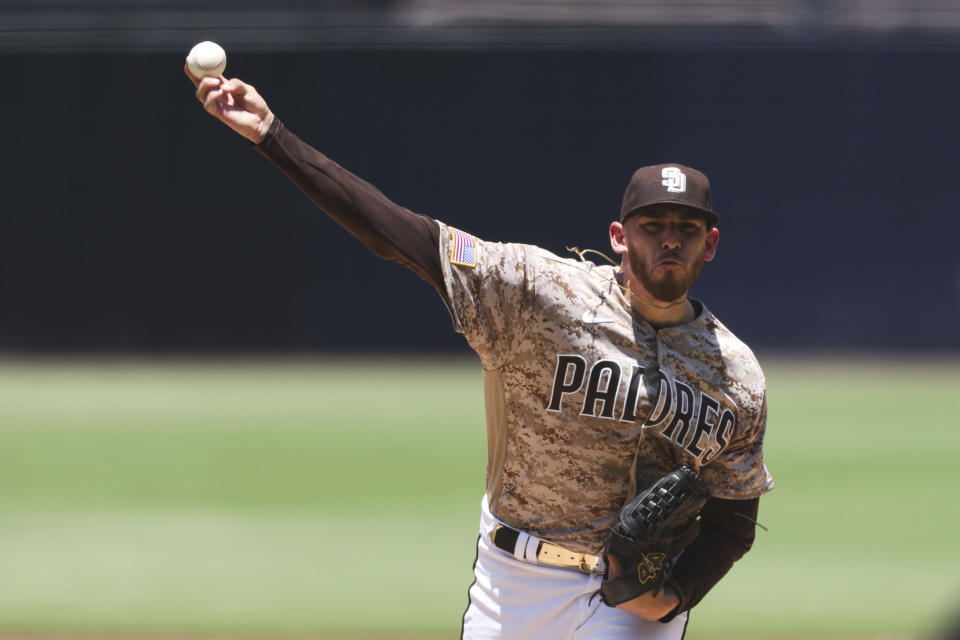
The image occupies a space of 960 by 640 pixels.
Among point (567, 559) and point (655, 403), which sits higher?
point (655, 403)

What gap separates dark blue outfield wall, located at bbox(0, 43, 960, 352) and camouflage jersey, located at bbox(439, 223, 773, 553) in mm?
11913

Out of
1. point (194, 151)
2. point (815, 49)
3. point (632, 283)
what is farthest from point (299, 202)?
point (632, 283)

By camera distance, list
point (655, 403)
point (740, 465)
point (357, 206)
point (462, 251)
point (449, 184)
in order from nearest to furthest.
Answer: point (357, 206), point (462, 251), point (655, 403), point (740, 465), point (449, 184)

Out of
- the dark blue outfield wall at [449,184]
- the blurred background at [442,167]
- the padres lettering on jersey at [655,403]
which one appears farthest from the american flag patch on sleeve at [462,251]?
the dark blue outfield wall at [449,184]

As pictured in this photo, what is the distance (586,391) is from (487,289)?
0.37m

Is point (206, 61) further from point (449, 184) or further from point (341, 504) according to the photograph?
point (449, 184)

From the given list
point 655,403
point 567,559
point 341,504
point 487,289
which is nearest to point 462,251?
point 487,289

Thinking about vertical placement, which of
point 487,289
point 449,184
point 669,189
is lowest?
point 487,289

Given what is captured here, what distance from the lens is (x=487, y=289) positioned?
118 inches

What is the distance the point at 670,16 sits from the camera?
15.7m

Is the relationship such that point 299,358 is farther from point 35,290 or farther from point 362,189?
point 362,189

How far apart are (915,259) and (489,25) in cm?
624

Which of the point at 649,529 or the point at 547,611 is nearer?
the point at 649,529

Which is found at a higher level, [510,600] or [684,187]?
[684,187]
